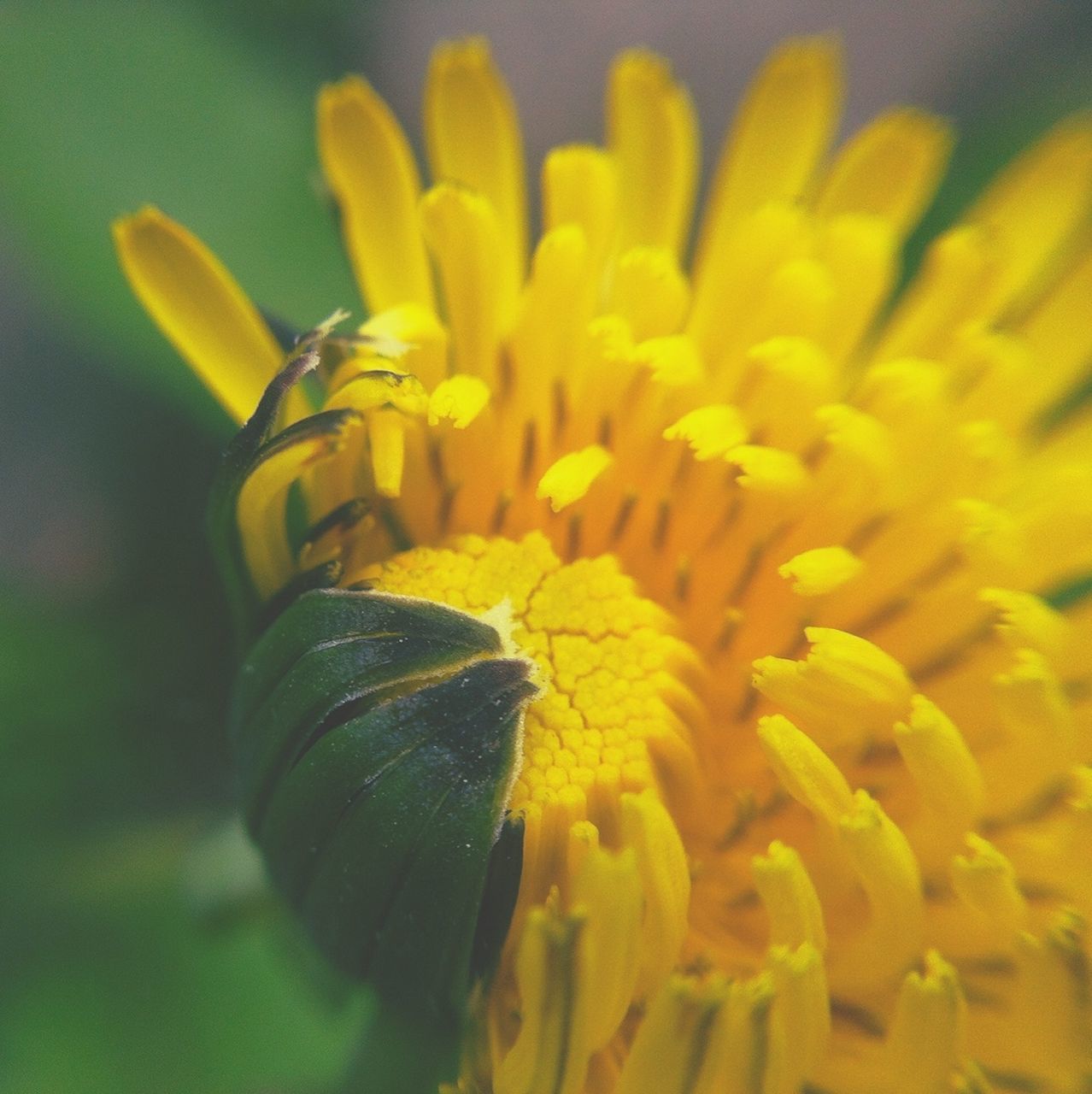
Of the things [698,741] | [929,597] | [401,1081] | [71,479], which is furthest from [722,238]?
[71,479]

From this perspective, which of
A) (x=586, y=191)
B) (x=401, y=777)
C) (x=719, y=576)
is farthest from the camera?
(x=586, y=191)

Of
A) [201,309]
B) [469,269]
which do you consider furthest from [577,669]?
[201,309]

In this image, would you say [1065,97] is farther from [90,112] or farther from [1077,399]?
[90,112]

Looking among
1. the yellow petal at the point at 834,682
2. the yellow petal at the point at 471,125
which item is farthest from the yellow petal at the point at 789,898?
the yellow petal at the point at 471,125

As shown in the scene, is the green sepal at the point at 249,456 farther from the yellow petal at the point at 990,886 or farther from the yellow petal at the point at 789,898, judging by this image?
the yellow petal at the point at 990,886

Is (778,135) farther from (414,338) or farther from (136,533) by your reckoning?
(136,533)
